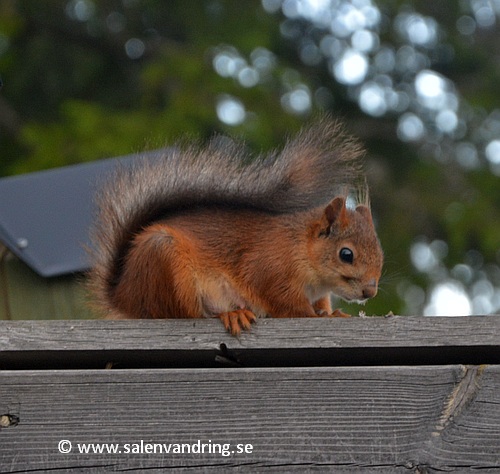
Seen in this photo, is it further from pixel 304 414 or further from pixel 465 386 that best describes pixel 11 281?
pixel 465 386

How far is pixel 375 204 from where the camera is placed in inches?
302

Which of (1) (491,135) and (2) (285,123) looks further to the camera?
(1) (491,135)

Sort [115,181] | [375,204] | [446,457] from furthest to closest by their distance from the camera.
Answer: [375,204] → [115,181] → [446,457]

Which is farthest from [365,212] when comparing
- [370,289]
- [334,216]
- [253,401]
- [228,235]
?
[253,401]

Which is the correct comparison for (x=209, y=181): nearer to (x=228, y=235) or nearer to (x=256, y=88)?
(x=228, y=235)

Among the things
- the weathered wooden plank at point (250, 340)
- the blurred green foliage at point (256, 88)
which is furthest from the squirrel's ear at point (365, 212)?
the blurred green foliage at point (256, 88)

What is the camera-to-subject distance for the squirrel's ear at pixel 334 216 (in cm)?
265

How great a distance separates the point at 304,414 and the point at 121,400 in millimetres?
327

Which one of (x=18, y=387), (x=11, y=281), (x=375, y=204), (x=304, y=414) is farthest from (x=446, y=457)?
(x=375, y=204)

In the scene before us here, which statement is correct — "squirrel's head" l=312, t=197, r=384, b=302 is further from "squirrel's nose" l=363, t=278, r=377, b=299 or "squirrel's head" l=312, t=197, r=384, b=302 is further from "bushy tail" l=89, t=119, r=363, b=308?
"bushy tail" l=89, t=119, r=363, b=308

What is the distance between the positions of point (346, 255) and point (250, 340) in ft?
2.46

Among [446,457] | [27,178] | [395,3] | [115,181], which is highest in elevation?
[395,3]

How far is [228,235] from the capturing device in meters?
2.57

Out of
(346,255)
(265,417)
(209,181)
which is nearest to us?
(265,417)
